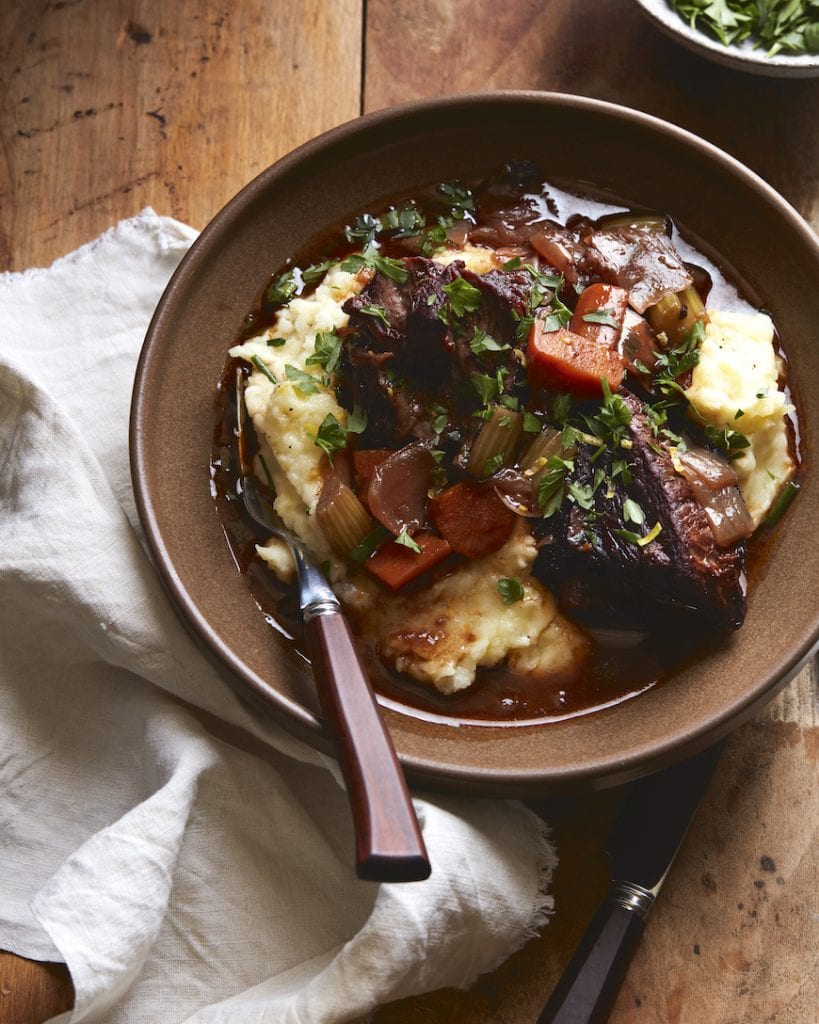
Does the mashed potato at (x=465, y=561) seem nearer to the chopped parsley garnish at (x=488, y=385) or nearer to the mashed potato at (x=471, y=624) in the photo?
the mashed potato at (x=471, y=624)

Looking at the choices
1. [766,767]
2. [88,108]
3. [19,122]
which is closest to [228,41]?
[88,108]

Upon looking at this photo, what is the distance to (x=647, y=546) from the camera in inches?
173

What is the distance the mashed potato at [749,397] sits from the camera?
15.1ft

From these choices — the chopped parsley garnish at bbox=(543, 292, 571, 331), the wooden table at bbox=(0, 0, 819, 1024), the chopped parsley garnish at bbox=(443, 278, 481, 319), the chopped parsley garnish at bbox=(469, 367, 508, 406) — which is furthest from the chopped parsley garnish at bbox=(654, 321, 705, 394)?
the wooden table at bbox=(0, 0, 819, 1024)

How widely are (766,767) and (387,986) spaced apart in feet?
6.21

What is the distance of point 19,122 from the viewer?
5668 millimetres

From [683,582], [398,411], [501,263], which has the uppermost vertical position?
[501,263]

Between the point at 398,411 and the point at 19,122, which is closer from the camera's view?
the point at 398,411

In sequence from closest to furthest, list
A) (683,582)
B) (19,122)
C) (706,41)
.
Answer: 1. (683,582)
2. (706,41)
3. (19,122)

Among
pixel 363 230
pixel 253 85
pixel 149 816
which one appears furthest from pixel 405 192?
pixel 149 816

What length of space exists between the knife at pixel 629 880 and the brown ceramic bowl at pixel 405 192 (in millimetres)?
347

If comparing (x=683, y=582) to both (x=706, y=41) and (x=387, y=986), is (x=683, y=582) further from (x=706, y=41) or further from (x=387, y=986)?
(x=706, y=41)

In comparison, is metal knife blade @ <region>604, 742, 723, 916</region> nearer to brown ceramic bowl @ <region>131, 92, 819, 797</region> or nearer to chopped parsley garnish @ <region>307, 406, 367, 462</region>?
brown ceramic bowl @ <region>131, 92, 819, 797</region>

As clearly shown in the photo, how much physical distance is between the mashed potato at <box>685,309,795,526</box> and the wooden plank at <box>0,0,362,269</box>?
227 cm
